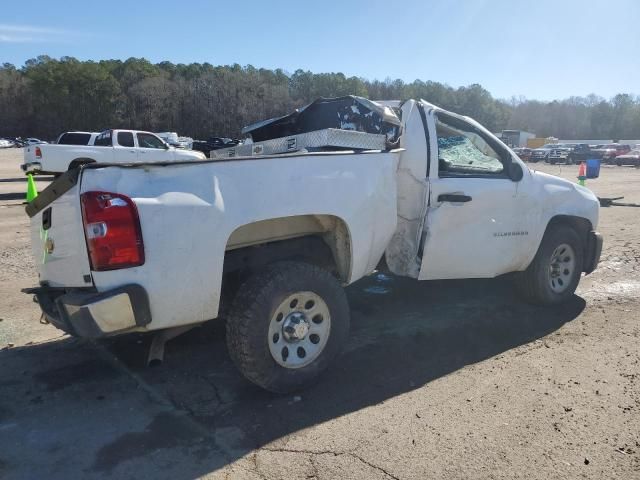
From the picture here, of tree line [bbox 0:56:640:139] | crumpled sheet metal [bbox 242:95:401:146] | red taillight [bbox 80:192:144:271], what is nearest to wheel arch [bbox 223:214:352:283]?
red taillight [bbox 80:192:144:271]

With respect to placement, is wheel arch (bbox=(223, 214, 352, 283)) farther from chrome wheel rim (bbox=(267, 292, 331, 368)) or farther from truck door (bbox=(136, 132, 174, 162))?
truck door (bbox=(136, 132, 174, 162))

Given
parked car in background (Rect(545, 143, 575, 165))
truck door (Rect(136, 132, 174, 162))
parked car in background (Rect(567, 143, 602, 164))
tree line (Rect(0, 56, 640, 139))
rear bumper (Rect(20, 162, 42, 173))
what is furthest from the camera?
tree line (Rect(0, 56, 640, 139))

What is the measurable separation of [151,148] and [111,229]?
54.2 ft

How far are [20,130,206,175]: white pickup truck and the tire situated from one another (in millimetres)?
13359

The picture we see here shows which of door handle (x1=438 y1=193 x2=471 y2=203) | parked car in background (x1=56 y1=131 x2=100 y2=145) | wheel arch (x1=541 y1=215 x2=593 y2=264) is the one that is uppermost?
parked car in background (x1=56 y1=131 x2=100 y2=145)

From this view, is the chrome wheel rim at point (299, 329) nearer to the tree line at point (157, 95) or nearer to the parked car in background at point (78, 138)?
the parked car in background at point (78, 138)

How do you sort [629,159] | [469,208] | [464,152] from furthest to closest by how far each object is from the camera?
[629,159] < [464,152] < [469,208]

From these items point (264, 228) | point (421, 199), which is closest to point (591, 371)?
point (421, 199)

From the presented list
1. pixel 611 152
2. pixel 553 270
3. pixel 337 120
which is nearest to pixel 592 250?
pixel 553 270

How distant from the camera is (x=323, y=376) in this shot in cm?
392

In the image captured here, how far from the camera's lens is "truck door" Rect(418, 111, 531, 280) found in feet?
14.8

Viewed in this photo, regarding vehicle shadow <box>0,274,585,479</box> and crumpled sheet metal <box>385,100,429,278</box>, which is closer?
vehicle shadow <box>0,274,585,479</box>

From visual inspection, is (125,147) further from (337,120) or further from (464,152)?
(464,152)

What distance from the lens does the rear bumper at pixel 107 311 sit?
2.87 m
